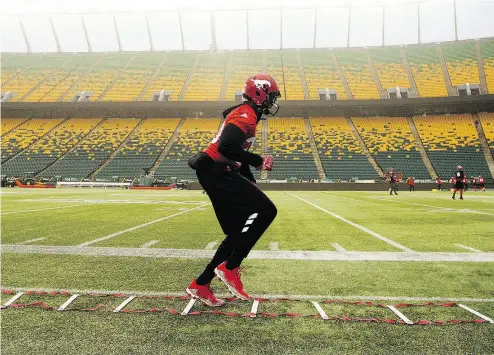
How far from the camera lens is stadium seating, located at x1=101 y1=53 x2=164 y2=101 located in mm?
53969

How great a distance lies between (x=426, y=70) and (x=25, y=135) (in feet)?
178

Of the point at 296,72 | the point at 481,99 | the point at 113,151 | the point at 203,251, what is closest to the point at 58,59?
the point at 113,151

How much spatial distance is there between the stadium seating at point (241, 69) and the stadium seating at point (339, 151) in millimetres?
11260

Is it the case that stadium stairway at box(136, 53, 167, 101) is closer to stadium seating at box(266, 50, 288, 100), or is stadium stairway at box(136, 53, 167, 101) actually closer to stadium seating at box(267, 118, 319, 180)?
stadium seating at box(266, 50, 288, 100)

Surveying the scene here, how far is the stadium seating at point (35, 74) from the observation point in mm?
55500

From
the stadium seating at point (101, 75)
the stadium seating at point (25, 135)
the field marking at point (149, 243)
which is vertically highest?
the field marking at point (149, 243)

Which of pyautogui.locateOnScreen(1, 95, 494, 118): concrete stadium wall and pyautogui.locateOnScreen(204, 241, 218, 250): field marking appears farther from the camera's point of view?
pyautogui.locateOnScreen(1, 95, 494, 118): concrete stadium wall

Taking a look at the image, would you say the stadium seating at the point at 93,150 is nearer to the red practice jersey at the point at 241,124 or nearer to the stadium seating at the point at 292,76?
the stadium seating at the point at 292,76

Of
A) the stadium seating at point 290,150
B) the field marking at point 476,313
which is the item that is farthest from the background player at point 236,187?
the stadium seating at point 290,150

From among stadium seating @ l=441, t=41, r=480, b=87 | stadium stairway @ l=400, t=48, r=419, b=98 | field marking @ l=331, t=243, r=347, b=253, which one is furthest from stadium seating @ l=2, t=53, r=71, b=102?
field marking @ l=331, t=243, r=347, b=253

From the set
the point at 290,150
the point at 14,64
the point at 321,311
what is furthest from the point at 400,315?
the point at 14,64

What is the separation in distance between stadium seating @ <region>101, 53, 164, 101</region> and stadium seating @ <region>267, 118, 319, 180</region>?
1918 centimetres

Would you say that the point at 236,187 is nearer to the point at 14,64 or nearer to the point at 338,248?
the point at 338,248

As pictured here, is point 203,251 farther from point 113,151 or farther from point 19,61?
point 19,61
